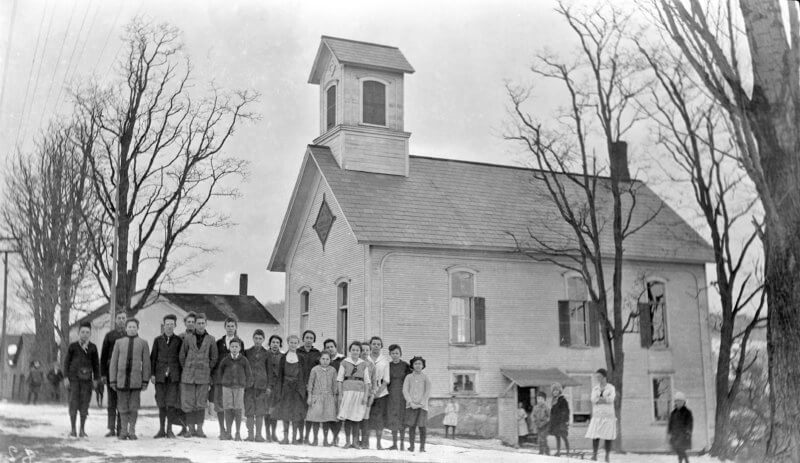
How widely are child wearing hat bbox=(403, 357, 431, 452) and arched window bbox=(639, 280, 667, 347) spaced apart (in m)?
2.25

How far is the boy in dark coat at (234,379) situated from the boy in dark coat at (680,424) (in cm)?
415

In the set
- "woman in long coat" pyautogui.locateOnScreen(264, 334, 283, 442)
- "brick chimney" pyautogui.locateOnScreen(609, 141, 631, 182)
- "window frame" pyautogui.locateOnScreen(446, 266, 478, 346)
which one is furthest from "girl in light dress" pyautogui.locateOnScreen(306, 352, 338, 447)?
"brick chimney" pyautogui.locateOnScreen(609, 141, 631, 182)

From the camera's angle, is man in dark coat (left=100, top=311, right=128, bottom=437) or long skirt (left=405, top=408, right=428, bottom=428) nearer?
man in dark coat (left=100, top=311, right=128, bottom=437)

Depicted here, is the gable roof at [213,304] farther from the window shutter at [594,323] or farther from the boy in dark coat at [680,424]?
the boy in dark coat at [680,424]

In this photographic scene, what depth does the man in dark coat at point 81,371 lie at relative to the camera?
23.3 feet

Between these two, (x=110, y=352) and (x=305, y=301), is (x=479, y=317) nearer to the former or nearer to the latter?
(x=305, y=301)

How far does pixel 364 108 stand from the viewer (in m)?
8.77

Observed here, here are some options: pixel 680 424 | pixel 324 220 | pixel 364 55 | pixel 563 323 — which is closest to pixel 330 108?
pixel 364 55

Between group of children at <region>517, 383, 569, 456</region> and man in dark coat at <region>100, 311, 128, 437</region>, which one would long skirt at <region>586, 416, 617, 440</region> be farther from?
man in dark coat at <region>100, 311, 128, 437</region>

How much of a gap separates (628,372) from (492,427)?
1.48 m

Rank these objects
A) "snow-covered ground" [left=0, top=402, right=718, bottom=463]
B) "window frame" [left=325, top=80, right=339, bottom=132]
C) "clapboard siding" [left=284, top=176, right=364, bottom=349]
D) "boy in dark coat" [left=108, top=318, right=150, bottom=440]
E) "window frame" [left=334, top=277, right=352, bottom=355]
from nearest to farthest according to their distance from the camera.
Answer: "snow-covered ground" [left=0, top=402, right=718, bottom=463] → "boy in dark coat" [left=108, top=318, right=150, bottom=440] → "clapboard siding" [left=284, top=176, right=364, bottom=349] → "window frame" [left=334, top=277, right=352, bottom=355] → "window frame" [left=325, top=80, right=339, bottom=132]

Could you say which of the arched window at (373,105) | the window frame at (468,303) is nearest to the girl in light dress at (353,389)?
the window frame at (468,303)

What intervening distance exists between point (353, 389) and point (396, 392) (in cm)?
43

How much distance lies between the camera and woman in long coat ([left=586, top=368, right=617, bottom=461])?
307 inches
